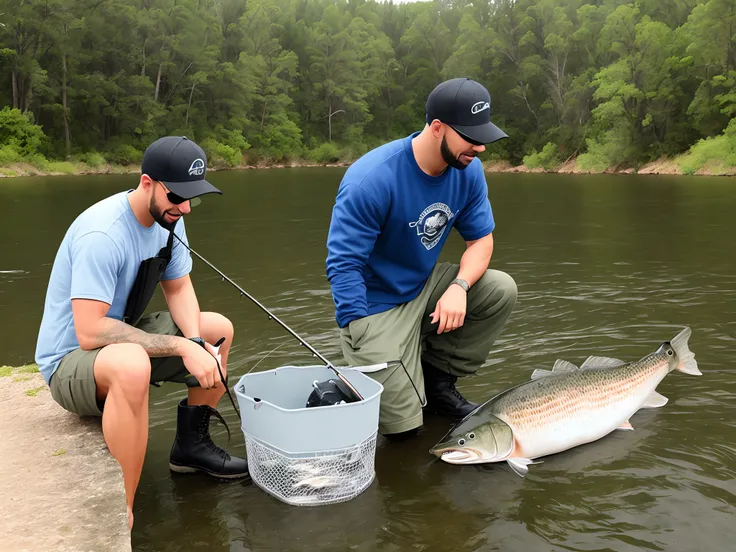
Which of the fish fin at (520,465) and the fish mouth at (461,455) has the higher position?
the fish mouth at (461,455)

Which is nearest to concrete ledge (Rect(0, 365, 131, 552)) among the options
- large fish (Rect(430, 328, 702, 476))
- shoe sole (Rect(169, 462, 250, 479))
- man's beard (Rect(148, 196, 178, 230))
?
shoe sole (Rect(169, 462, 250, 479))

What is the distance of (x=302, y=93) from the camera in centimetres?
7662

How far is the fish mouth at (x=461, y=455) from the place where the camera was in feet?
12.1

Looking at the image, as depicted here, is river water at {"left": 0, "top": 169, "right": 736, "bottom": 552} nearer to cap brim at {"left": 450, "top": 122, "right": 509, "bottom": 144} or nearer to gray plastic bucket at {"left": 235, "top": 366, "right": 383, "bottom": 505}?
gray plastic bucket at {"left": 235, "top": 366, "right": 383, "bottom": 505}

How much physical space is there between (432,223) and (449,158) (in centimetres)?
42

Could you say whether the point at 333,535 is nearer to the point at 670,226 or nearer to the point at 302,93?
the point at 670,226

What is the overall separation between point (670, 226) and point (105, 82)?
48231mm

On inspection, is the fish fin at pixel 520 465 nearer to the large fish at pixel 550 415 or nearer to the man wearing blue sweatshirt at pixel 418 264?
the large fish at pixel 550 415

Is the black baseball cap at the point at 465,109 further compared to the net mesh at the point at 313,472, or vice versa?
the black baseball cap at the point at 465,109

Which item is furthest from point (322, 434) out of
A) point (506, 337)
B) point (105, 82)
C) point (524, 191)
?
point (105, 82)

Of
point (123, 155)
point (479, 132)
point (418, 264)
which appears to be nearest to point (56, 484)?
point (418, 264)

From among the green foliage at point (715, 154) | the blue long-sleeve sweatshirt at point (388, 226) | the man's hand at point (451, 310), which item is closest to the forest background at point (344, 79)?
the green foliage at point (715, 154)

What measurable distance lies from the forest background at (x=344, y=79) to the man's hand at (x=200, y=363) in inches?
1397

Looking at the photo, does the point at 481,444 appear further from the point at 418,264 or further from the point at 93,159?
the point at 93,159
